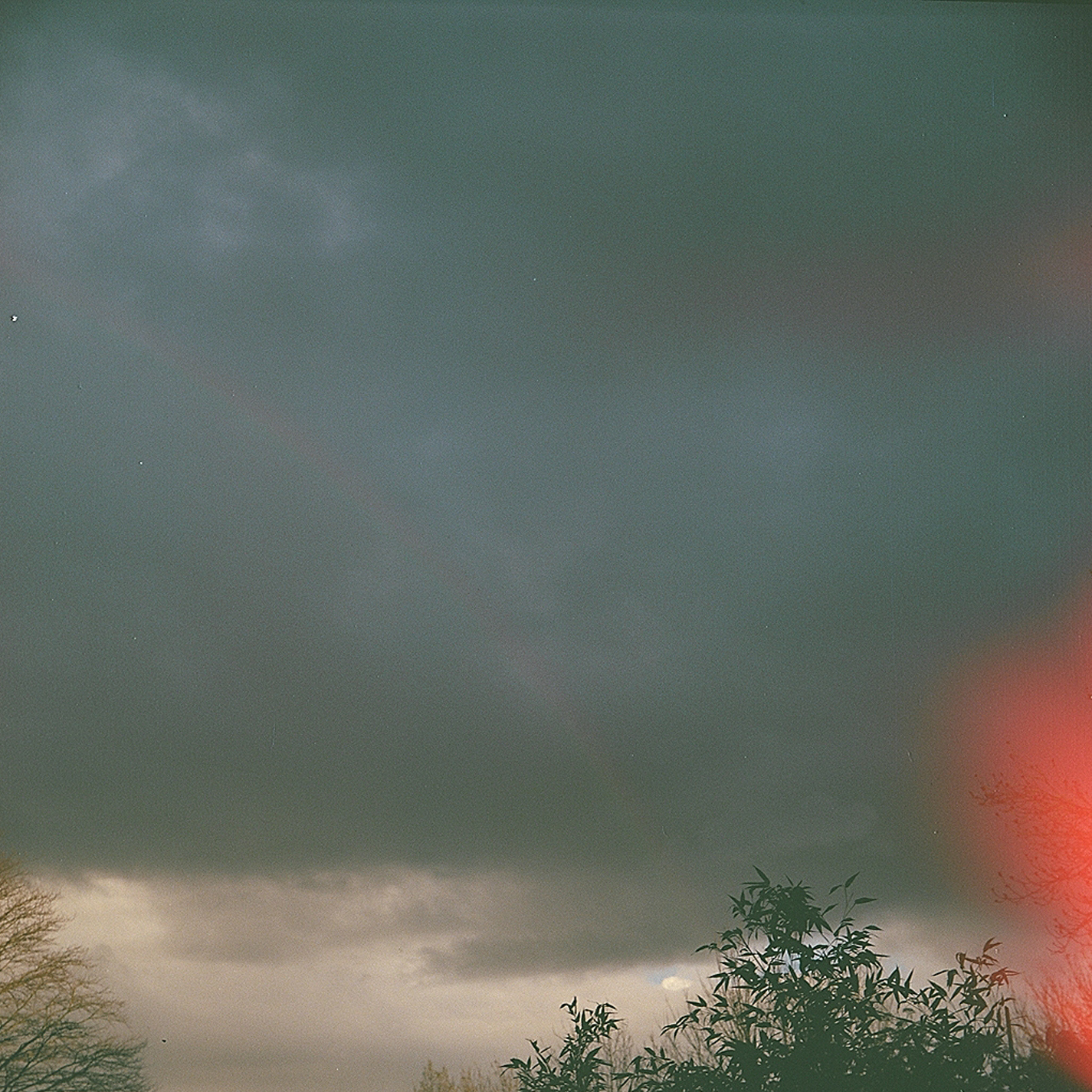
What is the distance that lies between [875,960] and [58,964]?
25.2 metres

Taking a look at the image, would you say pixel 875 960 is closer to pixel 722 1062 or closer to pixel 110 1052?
pixel 722 1062

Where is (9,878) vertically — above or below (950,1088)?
above

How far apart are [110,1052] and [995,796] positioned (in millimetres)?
20757

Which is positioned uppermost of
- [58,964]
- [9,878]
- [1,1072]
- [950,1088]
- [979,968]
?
[9,878]

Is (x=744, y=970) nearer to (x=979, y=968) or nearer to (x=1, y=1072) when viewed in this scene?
(x=979, y=968)

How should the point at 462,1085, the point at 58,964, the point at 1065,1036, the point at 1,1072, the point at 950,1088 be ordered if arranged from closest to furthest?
the point at 950,1088 < the point at 1065,1036 < the point at 1,1072 < the point at 58,964 < the point at 462,1085

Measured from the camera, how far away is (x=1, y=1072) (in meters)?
23.8

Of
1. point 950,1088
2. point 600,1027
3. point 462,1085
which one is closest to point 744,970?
point 950,1088

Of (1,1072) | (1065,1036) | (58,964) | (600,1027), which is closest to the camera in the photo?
(1065,1036)

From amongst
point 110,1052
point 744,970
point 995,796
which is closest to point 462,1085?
point 110,1052

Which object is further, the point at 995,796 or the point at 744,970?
the point at 995,796

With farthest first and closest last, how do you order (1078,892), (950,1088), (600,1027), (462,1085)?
(462,1085), (1078,892), (600,1027), (950,1088)

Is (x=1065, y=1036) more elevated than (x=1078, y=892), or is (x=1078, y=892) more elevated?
(x=1078, y=892)

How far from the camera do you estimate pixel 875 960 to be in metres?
5.18
